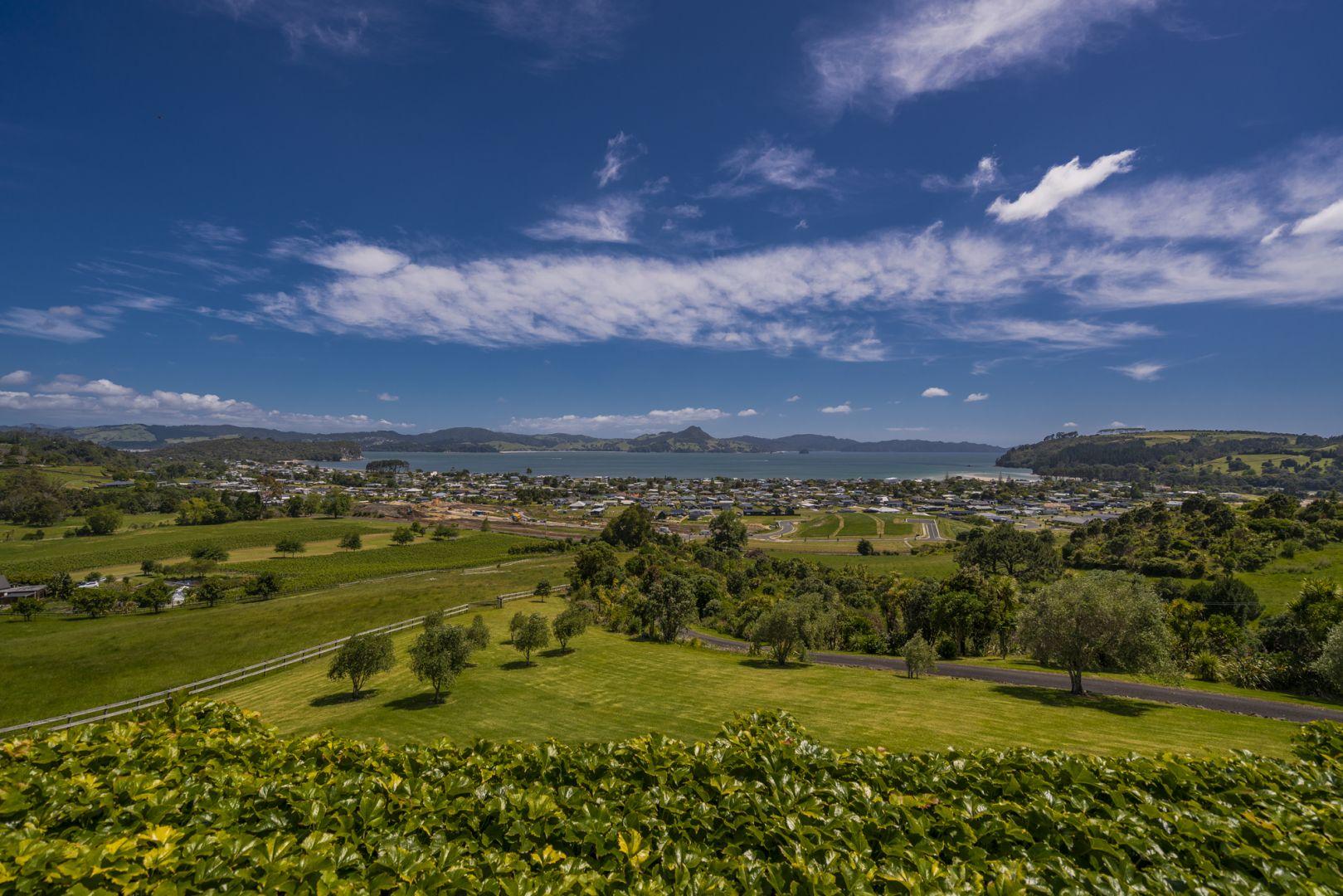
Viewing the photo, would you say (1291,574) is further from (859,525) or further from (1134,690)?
(859,525)

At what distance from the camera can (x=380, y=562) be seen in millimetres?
76000

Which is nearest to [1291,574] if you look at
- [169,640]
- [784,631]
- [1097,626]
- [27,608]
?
[1097,626]

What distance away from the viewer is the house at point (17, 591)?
50.1 meters

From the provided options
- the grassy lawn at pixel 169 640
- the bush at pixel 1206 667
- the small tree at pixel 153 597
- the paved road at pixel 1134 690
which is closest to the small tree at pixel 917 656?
the paved road at pixel 1134 690

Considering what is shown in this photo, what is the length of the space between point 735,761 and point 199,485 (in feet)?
739

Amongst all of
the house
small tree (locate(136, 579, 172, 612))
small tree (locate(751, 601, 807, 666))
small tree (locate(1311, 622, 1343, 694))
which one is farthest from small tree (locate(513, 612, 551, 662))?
the house

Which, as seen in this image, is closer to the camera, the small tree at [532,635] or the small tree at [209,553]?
the small tree at [532,635]

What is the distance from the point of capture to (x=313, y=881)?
3418 mm

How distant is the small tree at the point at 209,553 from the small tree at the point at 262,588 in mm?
22730

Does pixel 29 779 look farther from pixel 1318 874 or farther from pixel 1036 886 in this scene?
pixel 1318 874

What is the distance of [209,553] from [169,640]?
44.8 m

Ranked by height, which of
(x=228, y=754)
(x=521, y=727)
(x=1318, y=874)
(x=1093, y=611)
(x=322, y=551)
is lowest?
(x=322, y=551)

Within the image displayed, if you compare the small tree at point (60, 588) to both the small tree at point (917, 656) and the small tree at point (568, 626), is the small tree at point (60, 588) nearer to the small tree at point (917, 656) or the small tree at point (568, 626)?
the small tree at point (568, 626)

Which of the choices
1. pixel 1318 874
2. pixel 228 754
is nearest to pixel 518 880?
pixel 228 754
